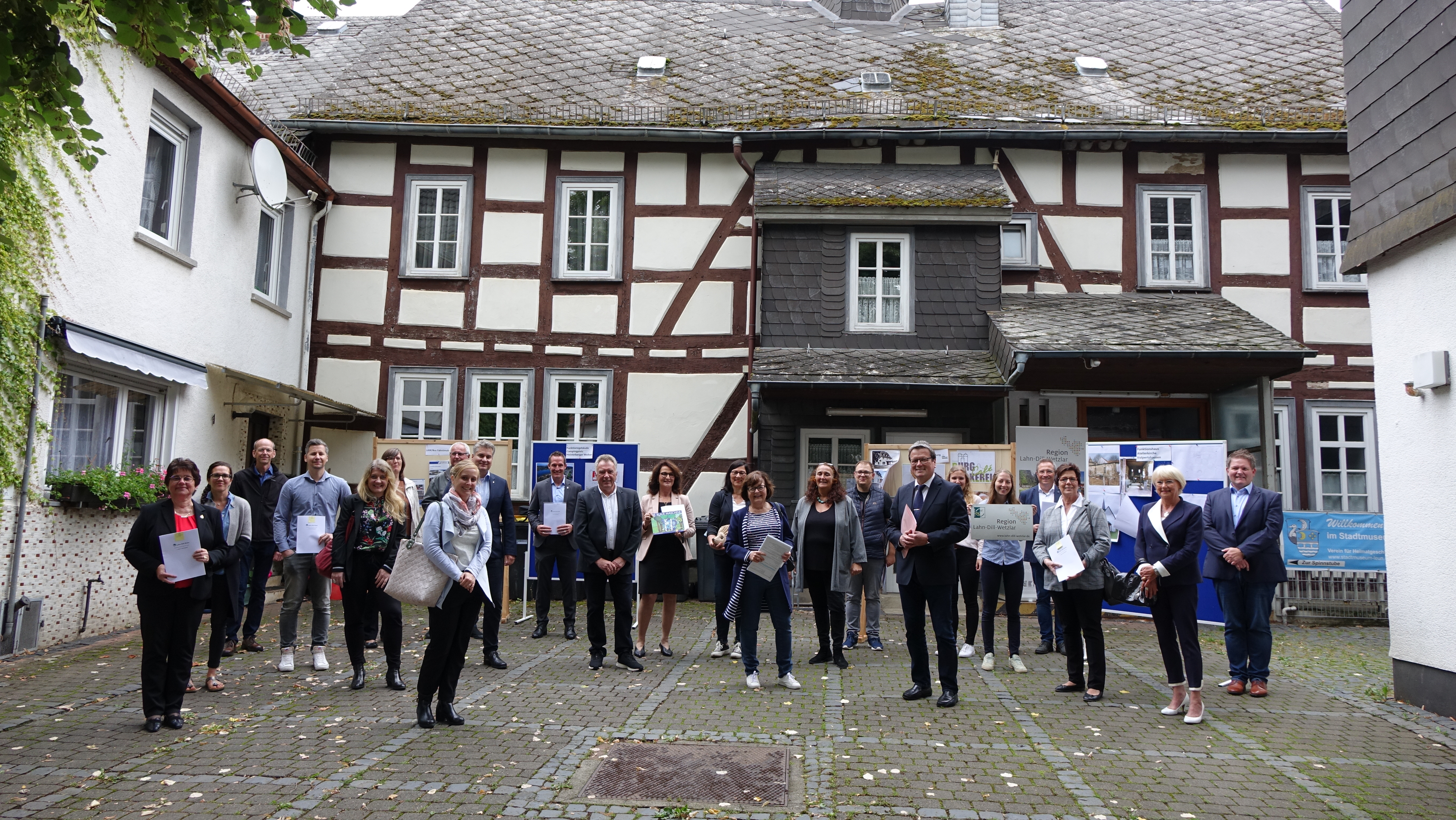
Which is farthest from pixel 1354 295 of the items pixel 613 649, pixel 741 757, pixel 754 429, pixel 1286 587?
pixel 741 757

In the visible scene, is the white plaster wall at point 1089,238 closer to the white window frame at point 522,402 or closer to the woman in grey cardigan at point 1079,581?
the woman in grey cardigan at point 1079,581

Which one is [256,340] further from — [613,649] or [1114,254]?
[1114,254]

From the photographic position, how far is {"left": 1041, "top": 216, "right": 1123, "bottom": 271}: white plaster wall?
14.2 m

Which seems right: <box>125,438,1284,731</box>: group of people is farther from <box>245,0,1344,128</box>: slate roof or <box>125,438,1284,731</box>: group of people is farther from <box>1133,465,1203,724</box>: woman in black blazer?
<box>245,0,1344,128</box>: slate roof

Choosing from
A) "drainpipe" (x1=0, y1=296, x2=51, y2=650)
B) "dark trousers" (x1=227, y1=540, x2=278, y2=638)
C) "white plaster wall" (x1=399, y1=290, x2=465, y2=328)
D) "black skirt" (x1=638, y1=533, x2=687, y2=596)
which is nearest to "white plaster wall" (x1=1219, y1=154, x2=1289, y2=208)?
"black skirt" (x1=638, y1=533, x2=687, y2=596)

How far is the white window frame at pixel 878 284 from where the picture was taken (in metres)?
13.4

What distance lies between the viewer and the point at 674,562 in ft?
26.9

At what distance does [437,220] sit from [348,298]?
1684mm

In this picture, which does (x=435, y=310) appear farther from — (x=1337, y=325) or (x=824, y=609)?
(x=1337, y=325)

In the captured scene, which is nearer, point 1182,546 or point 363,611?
point 1182,546

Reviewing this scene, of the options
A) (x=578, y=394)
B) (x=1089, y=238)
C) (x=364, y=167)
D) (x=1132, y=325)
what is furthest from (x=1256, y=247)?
(x=364, y=167)

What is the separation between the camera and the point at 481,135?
1430cm

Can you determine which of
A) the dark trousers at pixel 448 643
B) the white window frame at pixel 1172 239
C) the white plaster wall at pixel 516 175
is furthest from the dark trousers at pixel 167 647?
the white window frame at pixel 1172 239

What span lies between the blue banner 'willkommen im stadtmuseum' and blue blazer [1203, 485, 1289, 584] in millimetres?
4502
